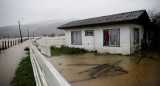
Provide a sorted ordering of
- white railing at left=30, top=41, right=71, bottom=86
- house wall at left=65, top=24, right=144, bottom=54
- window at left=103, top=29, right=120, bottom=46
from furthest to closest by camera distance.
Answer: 1. window at left=103, top=29, right=120, bottom=46
2. house wall at left=65, top=24, right=144, bottom=54
3. white railing at left=30, top=41, right=71, bottom=86

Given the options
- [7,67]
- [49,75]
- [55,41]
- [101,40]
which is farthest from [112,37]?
[49,75]

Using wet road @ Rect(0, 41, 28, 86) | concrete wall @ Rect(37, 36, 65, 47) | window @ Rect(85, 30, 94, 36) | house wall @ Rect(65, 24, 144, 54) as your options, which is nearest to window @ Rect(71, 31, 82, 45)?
house wall @ Rect(65, 24, 144, 54)

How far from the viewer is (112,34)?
1112 cm

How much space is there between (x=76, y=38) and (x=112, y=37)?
464 cm

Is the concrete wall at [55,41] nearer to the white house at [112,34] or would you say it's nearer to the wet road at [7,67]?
Answer: the white house at [112,34]

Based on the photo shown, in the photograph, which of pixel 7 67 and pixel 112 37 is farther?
pixel 112 37

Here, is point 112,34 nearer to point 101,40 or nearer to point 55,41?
point 101,40

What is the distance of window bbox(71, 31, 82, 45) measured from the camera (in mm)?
13875

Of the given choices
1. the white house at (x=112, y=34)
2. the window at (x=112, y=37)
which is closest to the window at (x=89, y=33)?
A: the white house at (x=112, y=34)

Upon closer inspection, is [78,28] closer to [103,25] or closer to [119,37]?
[103,25]

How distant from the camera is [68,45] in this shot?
49.3ft

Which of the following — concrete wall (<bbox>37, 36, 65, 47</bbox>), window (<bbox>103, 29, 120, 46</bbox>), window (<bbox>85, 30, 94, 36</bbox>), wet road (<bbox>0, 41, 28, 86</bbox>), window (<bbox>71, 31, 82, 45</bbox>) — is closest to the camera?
wet road (<bbox>0, 41, 28, 86</bbox>)

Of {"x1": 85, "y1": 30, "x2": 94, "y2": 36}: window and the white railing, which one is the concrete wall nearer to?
{"x1": 85, "y1": 30, "x2": 94, "y2": 36}: window

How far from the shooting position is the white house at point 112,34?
10.2 m
